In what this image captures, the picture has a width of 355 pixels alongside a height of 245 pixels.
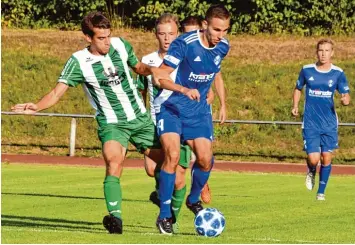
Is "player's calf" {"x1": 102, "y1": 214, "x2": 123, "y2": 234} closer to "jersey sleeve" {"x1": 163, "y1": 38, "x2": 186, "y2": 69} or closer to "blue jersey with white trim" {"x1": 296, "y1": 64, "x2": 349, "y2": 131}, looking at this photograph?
"jersey sleeve" {"x1": 163, "y1": 38, "x2": 186, "y2": 69}

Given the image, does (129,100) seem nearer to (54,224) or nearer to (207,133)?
(207,133)

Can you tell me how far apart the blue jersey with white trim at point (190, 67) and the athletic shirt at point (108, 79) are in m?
0.38

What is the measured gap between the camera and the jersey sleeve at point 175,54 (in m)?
10.7

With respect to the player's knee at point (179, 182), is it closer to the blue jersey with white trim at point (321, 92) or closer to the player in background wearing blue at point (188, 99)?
the player in background wearing blue at point (188, 99)

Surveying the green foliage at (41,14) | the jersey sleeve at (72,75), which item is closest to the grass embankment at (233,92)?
the green foliage at (41,14)

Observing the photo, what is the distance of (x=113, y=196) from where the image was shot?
34.0 ft

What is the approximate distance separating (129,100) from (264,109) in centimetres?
1931

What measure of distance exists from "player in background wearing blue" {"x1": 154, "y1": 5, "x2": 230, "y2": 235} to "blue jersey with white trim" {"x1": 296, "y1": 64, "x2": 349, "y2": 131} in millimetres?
5372

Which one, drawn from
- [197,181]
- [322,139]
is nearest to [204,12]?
[322,139]

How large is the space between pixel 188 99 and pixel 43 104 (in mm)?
1531

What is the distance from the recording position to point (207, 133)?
1115 cm

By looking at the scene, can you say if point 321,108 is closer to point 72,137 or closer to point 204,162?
point 204,162

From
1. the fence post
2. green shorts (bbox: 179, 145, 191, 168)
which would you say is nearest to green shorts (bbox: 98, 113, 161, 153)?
green shorts (bbox: 179, 145, 191, 168)

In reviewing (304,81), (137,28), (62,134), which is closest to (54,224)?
(304,81)
